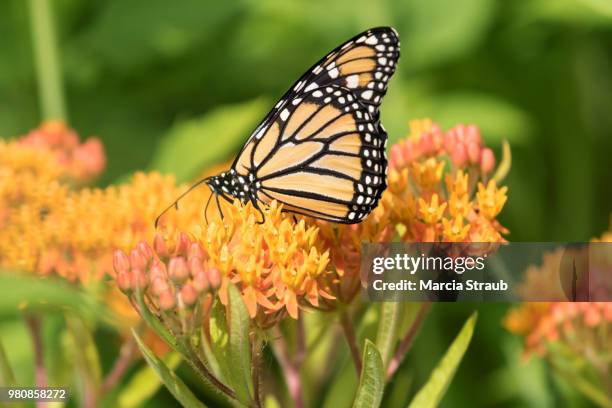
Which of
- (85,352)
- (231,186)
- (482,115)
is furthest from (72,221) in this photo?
(482,115)

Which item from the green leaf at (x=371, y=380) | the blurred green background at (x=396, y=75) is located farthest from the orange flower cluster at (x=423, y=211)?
the blurred green background at (x=396, y=75)

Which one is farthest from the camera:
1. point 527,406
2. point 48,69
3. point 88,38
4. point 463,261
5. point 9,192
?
point 88,38

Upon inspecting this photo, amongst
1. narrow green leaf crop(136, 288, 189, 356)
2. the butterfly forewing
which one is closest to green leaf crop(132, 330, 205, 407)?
narrow green leaf crop(136, 288, 189, 356)

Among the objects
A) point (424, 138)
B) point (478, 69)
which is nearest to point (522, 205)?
point (478, 69)

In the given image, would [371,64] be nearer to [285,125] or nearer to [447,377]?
[285,125]

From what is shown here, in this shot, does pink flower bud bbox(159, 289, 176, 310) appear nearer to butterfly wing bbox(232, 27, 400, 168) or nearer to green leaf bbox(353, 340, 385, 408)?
green leaf bbox(353, 340, 385, 408)

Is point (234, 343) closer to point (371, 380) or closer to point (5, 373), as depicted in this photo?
point (371, 380)

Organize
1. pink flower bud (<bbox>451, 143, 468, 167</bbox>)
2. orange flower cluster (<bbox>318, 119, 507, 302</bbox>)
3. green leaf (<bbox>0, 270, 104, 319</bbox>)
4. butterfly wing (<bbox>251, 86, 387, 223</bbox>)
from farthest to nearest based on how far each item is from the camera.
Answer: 1. pink flower bud (<bbox>451, 143, 468, 167</bbox>)
2. butterfly wing (<bbox>251, 86, 387, 223</bbox>)
3. orange flower cluster (<bbox>318, 119, 507, 302</bbox>)
4. green leaf (<bbox>0, 270, 104, 319</bbox>)
